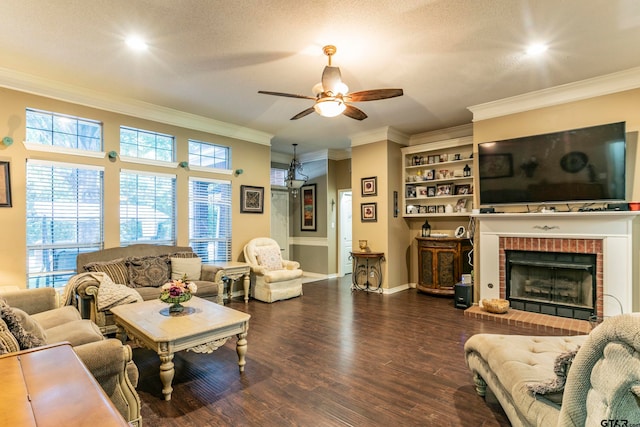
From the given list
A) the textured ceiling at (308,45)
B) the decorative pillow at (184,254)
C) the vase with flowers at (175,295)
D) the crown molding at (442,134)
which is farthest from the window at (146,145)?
the crown molding at (442,134)

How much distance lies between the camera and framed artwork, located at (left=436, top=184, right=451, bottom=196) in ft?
19.5

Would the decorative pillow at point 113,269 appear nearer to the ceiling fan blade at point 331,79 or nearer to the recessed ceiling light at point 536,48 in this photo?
the ceiling fan blade at point 331,79

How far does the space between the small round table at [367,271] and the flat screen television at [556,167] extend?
215cm

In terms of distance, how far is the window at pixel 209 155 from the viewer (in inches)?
214

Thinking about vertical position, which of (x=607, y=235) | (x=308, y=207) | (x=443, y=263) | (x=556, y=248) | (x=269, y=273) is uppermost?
(x=308, y=207)

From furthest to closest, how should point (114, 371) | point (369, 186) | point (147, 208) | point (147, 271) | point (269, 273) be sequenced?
point (369, 186), point (269, 273), point (147, 208), point (147, 271), point (114, 371)

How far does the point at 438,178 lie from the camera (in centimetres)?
604

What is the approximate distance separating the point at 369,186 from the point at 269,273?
250 centimetres

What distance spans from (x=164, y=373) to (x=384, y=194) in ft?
15.0

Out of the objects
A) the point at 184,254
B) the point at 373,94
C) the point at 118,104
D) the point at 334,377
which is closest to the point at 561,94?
the point at 373,94

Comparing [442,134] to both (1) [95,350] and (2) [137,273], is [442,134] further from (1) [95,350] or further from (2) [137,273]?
(1) [95,350]

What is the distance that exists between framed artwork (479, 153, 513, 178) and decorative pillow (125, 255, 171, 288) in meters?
4.72

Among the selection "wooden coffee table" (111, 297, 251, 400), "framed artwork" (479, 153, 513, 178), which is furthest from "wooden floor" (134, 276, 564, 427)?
"framed artwork" (479, 153, 513, 178)

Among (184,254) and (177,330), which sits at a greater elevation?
(184,254)
